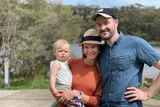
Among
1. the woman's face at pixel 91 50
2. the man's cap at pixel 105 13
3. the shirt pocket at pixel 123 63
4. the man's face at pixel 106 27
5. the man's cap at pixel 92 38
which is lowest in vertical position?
the shirt pocket at pixel 123 63

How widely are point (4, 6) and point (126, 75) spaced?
1376 cm

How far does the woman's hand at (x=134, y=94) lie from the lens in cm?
261

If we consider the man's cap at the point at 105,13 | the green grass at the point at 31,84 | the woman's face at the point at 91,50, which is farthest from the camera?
the green grass at the point at 31,84

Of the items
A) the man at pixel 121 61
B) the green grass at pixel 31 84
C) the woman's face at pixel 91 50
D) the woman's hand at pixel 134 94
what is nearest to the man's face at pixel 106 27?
the man at pixel 121 61

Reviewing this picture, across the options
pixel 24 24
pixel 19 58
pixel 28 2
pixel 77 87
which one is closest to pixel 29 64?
pixel 19 58

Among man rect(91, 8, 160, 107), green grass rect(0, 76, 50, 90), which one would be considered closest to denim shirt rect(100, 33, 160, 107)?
man rect(91, 8, 160, 107)

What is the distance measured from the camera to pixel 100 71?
8.99 ft

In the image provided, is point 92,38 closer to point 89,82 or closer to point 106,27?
point 106,27

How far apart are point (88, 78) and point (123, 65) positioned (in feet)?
0.90

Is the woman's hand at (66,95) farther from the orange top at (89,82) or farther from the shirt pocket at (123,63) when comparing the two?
the shirt pocket at (123,63)

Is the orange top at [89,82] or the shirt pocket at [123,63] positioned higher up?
the shirt pocket at [123,63]

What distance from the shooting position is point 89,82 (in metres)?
2.73

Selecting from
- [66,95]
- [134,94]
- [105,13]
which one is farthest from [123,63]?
[66,95]

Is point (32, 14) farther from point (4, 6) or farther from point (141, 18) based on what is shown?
point (141, 18)
